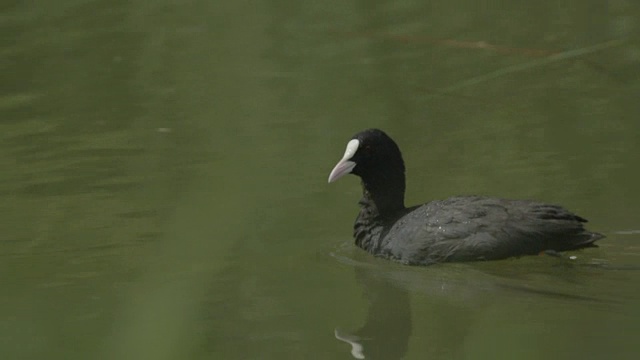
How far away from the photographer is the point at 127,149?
7.85 metres

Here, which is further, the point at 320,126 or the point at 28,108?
the point at 28,108

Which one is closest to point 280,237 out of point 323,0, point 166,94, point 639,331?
point 639,331

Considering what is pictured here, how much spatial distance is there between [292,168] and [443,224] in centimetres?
159

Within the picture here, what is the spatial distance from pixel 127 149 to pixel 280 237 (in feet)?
6.61

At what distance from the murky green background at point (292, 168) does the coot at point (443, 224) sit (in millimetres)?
102

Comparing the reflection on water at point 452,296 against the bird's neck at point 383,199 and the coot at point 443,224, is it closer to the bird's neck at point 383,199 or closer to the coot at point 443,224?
the coot at point 443,224

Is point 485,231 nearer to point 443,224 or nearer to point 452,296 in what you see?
point 443,224

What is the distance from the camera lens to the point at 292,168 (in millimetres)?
7203

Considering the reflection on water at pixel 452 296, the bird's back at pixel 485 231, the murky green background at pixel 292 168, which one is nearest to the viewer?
the murky green background at pixel 292 168

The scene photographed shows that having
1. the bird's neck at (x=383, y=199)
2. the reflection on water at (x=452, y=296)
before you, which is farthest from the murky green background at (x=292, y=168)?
the bird's neck at (x=383, y=199)

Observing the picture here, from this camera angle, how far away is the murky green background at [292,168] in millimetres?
2064

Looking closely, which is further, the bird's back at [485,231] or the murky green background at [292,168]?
the bird's back at [485,231]

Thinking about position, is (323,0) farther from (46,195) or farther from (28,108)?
(46,195)

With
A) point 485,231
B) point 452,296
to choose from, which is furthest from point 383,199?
point 452,296
